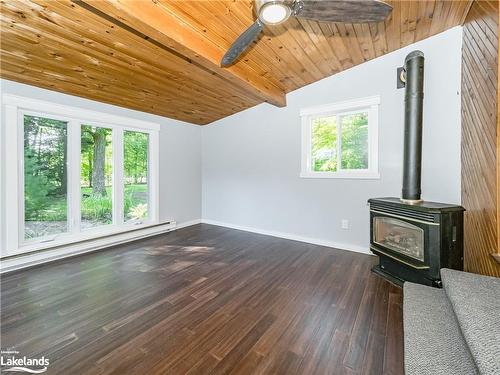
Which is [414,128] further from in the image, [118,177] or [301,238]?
[118,177]

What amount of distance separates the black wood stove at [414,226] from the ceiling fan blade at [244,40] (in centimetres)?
192

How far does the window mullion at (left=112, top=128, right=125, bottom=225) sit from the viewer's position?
369cm

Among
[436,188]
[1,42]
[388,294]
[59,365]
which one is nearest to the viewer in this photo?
[59,365]

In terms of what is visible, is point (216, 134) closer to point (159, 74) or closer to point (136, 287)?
point (159, 74)

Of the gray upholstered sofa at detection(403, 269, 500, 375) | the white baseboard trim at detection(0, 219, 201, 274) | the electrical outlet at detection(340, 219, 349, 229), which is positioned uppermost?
the electrical outlet at detection(340, 219, 349, 229)

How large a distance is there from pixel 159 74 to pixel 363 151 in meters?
3.06

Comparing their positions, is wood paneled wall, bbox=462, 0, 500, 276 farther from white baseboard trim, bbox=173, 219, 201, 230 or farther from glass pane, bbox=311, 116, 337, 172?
white baseboard trim, bbox=173, 219, 201, 230

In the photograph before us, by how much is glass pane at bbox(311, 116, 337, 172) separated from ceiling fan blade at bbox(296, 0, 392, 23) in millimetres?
1990

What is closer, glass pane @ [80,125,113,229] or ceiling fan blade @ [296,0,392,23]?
ceiling fan blade @ [296,0,392,23]

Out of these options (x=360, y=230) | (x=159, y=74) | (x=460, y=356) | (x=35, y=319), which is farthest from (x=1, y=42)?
(x=360, y=230)

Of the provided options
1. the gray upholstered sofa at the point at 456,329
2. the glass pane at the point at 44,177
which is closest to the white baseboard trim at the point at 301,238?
the gray upholstered sofa at the point at 456,329

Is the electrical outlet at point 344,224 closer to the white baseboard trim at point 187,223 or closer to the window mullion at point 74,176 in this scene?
the white baseboard trim at point 187,223

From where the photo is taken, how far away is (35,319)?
5.90 feet

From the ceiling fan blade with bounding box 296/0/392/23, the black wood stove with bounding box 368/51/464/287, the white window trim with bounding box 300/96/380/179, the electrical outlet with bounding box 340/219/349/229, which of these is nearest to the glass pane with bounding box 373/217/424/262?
the black wood stove with bounding box 368/51/464/287
